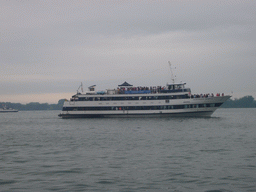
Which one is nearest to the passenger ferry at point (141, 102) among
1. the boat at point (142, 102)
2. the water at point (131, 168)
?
the boat at point (142, 102)

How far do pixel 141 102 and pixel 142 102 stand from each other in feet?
0.88

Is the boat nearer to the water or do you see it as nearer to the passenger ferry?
the passenger ferry

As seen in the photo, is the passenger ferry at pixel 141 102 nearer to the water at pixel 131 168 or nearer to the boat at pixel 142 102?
the boat at pixel 142 102

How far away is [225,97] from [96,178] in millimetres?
63628

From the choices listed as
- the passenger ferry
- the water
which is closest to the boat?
the passenger ferry

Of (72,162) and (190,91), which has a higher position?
(190,91)

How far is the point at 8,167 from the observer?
22.2 meters

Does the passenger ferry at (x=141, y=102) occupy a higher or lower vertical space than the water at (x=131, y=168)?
higher

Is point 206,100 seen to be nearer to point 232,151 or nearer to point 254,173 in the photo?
point 232,151

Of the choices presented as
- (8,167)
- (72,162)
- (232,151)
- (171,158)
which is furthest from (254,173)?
(8,167)

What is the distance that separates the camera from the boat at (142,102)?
77750 mm

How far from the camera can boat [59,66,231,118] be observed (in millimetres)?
77750

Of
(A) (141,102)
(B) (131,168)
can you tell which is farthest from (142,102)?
(B) (131,168)

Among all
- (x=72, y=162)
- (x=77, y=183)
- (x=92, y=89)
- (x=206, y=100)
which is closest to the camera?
(x=77, y=183)
